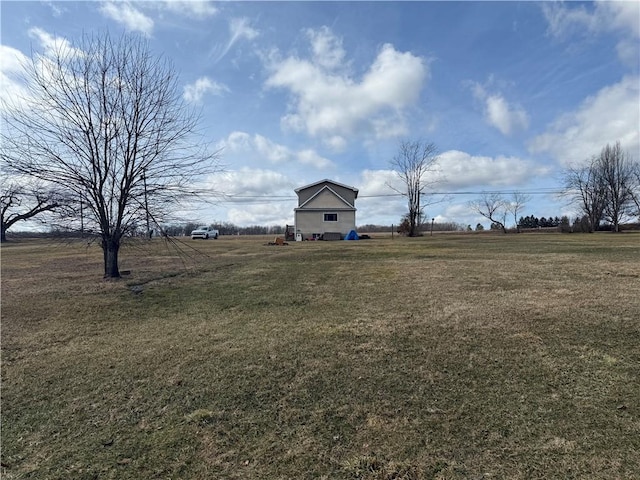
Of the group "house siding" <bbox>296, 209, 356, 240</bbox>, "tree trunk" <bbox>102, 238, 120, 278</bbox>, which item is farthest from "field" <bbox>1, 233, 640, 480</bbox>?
"house siding" <bbox>296, 209, 356, 240</bbox>

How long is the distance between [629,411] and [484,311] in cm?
291

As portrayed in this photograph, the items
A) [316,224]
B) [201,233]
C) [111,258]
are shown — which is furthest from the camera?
[201,233]

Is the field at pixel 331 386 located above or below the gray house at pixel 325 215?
below

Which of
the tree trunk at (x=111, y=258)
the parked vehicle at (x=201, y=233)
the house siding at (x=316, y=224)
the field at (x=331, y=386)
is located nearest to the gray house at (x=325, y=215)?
the house siding at (x=316, y=224)

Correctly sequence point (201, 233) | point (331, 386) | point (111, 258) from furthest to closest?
point (201, 233) → point (111, 258) → point (331, 386)

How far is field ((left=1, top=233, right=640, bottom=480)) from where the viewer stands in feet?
8.61

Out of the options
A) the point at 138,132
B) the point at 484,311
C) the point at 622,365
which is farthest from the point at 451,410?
the point at 138,132

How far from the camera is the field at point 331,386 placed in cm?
262

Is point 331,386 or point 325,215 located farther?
point 325,215

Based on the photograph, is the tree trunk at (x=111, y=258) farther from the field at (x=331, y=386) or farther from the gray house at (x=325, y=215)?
the gray house at (x=325, y=215)

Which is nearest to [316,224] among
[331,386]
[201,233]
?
[201,233]

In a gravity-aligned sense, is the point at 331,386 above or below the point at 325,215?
below

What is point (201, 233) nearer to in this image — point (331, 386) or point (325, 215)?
point (325, 215)

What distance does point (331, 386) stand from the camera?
12.1ft
